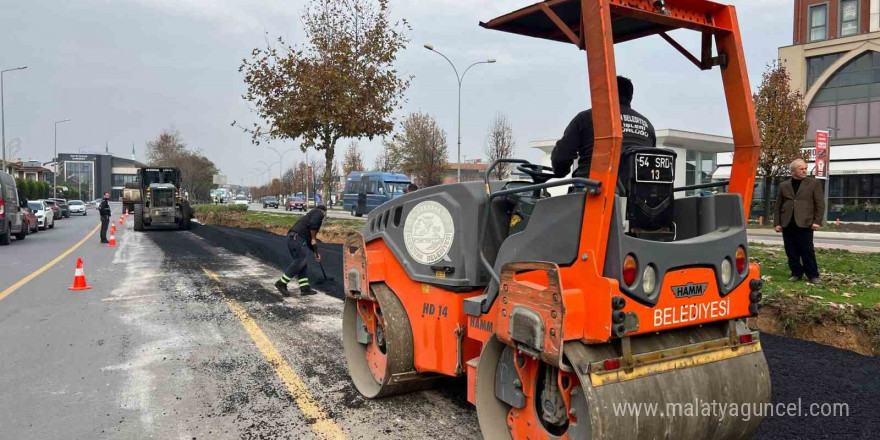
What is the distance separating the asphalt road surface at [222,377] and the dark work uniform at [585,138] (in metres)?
1.85

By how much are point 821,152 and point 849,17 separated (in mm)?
16328

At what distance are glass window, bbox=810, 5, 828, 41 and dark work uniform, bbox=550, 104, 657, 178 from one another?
127 ft

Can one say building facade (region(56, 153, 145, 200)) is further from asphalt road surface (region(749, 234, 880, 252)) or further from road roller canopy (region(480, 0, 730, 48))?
road roller canopy (region(480, 0, 730, 48))

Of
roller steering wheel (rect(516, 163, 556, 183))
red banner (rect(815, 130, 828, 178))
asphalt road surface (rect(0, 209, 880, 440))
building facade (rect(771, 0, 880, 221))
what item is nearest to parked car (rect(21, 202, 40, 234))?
asphalt road surface (rect(0, 209, 880, 440))

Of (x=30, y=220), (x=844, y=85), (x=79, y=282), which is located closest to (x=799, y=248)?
(x=79, y=282)

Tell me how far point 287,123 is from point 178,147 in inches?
2205

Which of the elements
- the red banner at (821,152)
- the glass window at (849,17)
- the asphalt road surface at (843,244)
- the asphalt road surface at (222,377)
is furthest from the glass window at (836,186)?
the asphalt road surface at (222,377)

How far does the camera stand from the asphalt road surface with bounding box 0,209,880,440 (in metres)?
3.90

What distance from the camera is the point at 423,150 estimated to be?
3975 centimetres

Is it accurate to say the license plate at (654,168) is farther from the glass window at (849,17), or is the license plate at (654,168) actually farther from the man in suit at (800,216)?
the glass window at (849,17)

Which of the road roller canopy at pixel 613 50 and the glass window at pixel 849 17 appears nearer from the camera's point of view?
the road roller canopy at pixel 613 50

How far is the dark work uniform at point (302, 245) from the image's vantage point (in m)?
9.34

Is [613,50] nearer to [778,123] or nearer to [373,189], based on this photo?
[778,123]

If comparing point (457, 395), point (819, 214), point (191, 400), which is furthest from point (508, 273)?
point (819, 214)
